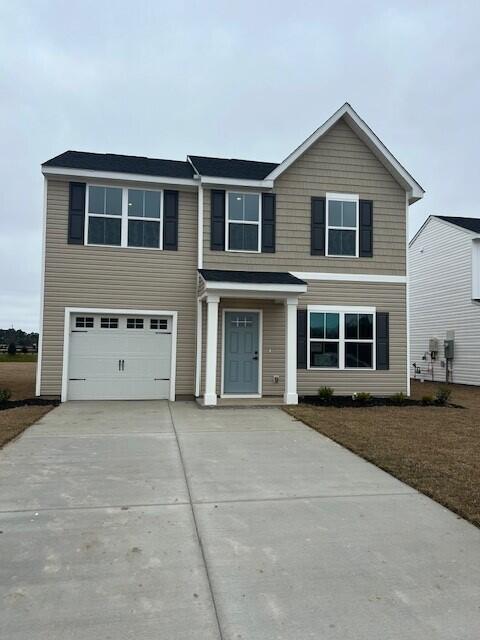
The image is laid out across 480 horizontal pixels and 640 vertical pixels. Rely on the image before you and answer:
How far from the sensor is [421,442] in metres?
7.16

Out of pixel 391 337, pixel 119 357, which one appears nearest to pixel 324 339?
pixel 391 337

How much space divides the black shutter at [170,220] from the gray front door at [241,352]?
89.4 inches

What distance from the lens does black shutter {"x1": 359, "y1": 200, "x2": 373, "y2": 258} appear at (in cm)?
1252

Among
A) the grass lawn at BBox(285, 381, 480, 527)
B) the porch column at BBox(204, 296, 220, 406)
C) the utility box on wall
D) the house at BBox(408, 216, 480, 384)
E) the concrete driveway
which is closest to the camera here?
the concrete driveway

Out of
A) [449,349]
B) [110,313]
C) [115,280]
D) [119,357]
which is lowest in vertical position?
[119,357]

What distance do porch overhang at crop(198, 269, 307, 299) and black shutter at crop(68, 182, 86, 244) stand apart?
3.18 meters

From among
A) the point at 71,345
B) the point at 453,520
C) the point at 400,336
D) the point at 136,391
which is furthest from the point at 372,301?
the point at 453,520

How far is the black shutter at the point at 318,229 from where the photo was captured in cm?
1234

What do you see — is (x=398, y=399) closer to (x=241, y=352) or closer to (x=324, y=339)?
(x=324, y=339)

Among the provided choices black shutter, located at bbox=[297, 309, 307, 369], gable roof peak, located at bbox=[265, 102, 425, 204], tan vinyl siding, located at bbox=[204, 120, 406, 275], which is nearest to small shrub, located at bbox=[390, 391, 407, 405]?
black shutter, located at bbox=[297, 309, 307, 369]

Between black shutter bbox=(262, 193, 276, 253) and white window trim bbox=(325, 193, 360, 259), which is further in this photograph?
white window trim bbox=(325, 193, 360, 259)

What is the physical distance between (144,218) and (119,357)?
3596 mm

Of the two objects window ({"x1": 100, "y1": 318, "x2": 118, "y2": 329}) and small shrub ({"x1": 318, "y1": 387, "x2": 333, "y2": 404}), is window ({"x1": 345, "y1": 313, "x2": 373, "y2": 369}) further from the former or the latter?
window ({"x1": 100, "y1": 318, "x2": 118, "y2": 329})

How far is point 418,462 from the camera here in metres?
5.95
